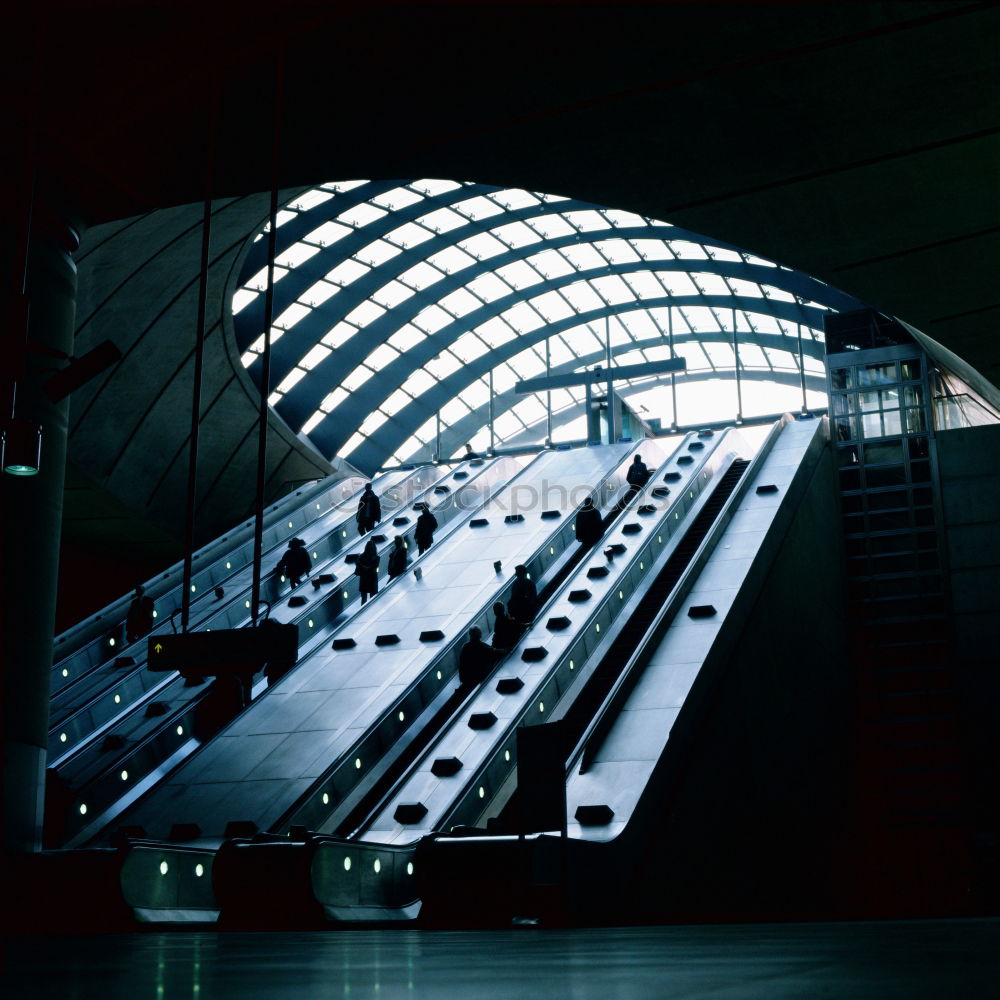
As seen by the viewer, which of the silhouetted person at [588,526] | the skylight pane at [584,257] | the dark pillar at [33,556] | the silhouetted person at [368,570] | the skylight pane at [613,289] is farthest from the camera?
the skylight pane at [613,289]

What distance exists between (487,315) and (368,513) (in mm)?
16964

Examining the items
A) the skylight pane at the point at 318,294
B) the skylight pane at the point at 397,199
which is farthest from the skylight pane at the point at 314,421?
the skylight pane at the point at 397,199

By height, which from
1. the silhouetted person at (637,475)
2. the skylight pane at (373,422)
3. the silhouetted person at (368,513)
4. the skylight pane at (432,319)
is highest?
the skylight pane at (432,319)

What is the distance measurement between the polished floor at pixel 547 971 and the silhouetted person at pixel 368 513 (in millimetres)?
21801

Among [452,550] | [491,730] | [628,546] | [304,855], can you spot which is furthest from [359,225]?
[304,855]

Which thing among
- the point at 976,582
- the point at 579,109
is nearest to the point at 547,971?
the point at 579,109

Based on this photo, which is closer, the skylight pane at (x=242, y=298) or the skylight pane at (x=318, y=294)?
the skylight pane at (x=242, y=298)

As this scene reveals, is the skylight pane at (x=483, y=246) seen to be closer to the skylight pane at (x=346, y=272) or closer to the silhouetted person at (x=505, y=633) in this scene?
the skylight pane at (x=346, y=272)

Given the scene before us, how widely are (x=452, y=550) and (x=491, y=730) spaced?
9231mm

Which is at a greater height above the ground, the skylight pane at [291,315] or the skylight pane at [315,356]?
the skylight pane at [291,315]

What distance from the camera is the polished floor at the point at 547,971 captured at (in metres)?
2.55

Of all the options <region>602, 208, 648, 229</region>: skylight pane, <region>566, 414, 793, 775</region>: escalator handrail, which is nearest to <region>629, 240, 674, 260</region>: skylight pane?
<region>602, 208, 648, 229</region>: skylight pane

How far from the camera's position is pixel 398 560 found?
22.7 m

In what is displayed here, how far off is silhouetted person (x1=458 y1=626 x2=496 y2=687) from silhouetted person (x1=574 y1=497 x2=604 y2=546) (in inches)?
220
